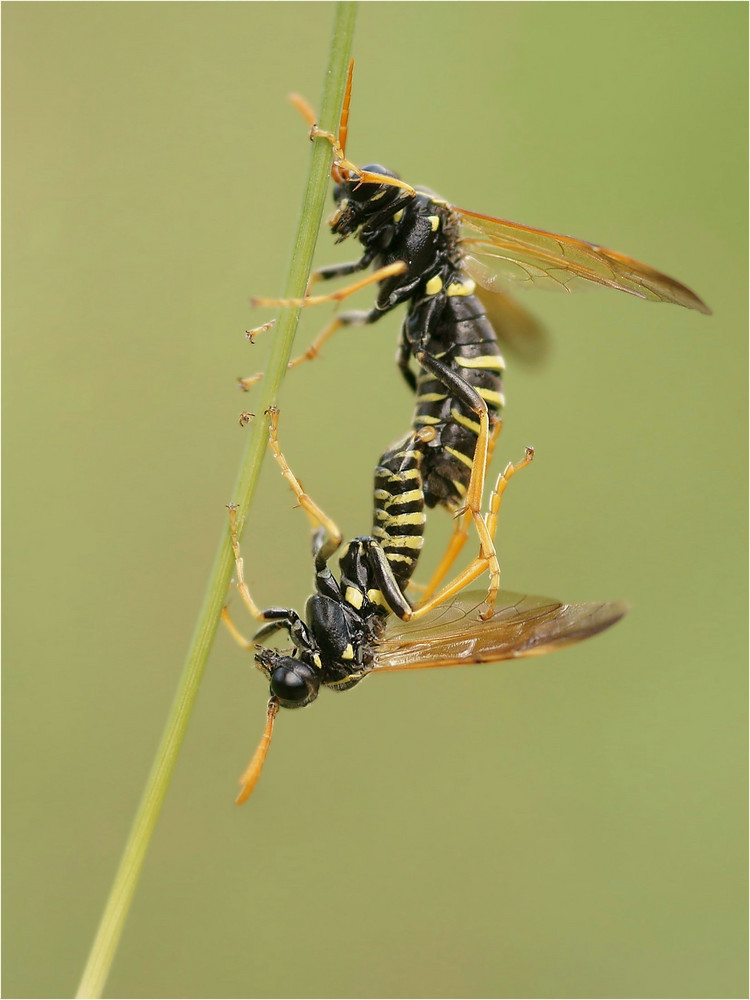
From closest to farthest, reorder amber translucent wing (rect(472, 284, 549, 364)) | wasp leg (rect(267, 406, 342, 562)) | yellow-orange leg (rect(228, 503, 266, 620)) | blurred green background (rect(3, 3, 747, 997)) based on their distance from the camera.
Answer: yellow-orange leg (rect(228, 503, 266, 620)) → wasp leg (rect(267, 406, 342, 562)) → amber translucent wing (rect(472, 284, 549, 364)) → blurred green background (rect(3, 3, 747, 997))

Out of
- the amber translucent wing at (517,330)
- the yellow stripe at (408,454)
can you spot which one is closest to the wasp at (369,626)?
the yellow stripe at (408,454)

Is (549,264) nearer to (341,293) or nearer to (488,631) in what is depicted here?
→ (341,293)

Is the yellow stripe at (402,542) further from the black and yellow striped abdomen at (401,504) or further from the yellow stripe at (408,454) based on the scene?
the yellow stripe at (408,454)

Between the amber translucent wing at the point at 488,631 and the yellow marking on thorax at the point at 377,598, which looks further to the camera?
the yellow marking on thorax at the point at 377,598

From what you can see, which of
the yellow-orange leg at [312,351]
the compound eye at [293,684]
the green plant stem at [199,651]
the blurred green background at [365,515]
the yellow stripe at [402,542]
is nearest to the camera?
the green plant stem at [199,651]

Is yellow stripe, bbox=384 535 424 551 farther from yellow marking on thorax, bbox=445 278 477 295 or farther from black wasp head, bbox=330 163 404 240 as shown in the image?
black wasp head, bbox=330 163 404 240

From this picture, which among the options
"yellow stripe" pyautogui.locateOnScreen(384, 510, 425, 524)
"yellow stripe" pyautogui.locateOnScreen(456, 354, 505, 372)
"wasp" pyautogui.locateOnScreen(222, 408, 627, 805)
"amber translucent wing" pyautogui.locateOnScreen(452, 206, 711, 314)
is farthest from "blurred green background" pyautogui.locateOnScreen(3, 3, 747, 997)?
"yellow stripe" pyautogui.locateOnScreen(456, 354, 505, 372)

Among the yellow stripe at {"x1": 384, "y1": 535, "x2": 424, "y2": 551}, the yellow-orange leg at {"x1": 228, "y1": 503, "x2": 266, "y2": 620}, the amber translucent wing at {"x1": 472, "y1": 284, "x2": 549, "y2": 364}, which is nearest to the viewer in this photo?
the yellow-orange leg at {"x1": 228, "y1": 503, "x2": 266, "y2": 620}
